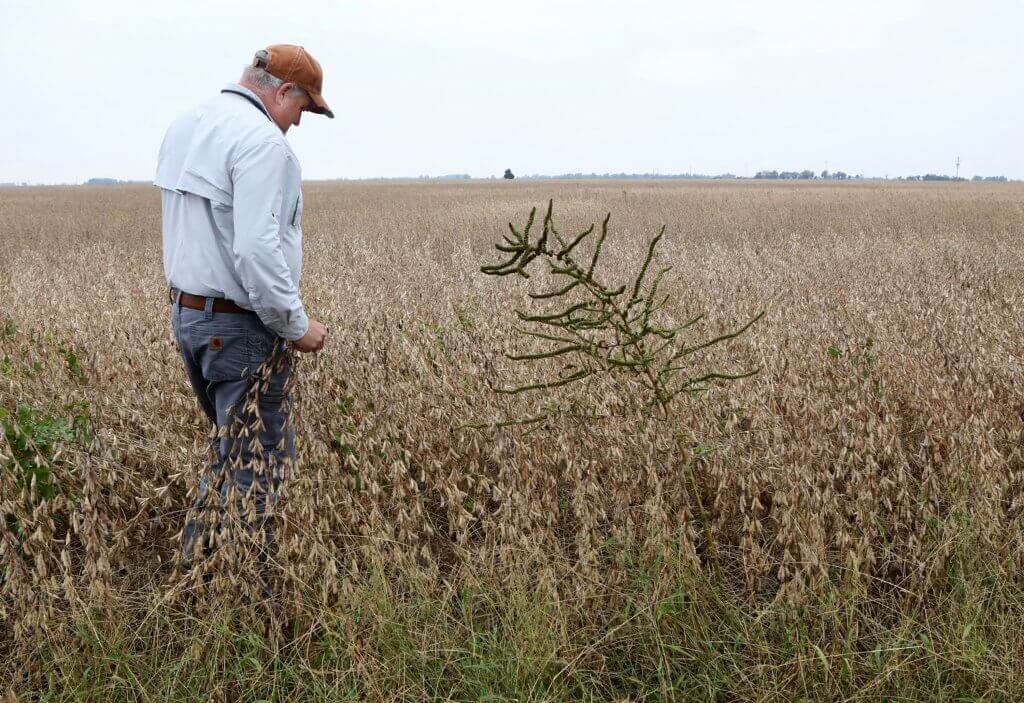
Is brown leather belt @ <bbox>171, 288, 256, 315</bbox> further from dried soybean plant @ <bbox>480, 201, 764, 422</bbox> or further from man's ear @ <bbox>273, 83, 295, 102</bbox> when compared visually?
dried soybean plant @ <bbox>480, 201, 764, 422</bbox>

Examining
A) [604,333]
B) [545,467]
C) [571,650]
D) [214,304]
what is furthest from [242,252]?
[604,333]

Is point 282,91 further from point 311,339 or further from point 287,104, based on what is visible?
point 311,339

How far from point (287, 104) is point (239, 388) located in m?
1.01

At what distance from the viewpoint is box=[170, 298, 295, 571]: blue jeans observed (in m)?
2.52

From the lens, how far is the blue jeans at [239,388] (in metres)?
2.52

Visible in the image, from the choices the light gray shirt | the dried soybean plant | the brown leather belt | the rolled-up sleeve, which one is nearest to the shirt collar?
the light gray shirt

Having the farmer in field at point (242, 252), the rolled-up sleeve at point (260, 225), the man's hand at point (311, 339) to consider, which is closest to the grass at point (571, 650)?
the farmer in field at point (242, 252)

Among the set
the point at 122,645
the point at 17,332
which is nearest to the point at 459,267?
the point at 17,332

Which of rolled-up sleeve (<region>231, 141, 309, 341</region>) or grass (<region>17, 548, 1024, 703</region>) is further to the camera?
rolled-up sleeve (<region>231, 141, 309, 341</region>)

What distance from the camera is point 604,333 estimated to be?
4965 mm

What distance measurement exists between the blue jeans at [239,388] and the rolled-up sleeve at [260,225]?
0.21 meters

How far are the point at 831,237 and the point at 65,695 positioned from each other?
1087 cm

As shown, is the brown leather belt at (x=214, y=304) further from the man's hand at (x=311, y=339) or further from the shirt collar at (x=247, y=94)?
the shirt collar at (x=247, y=94)

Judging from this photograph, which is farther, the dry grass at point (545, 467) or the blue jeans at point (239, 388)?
the blue jeans at point (239, 388)
